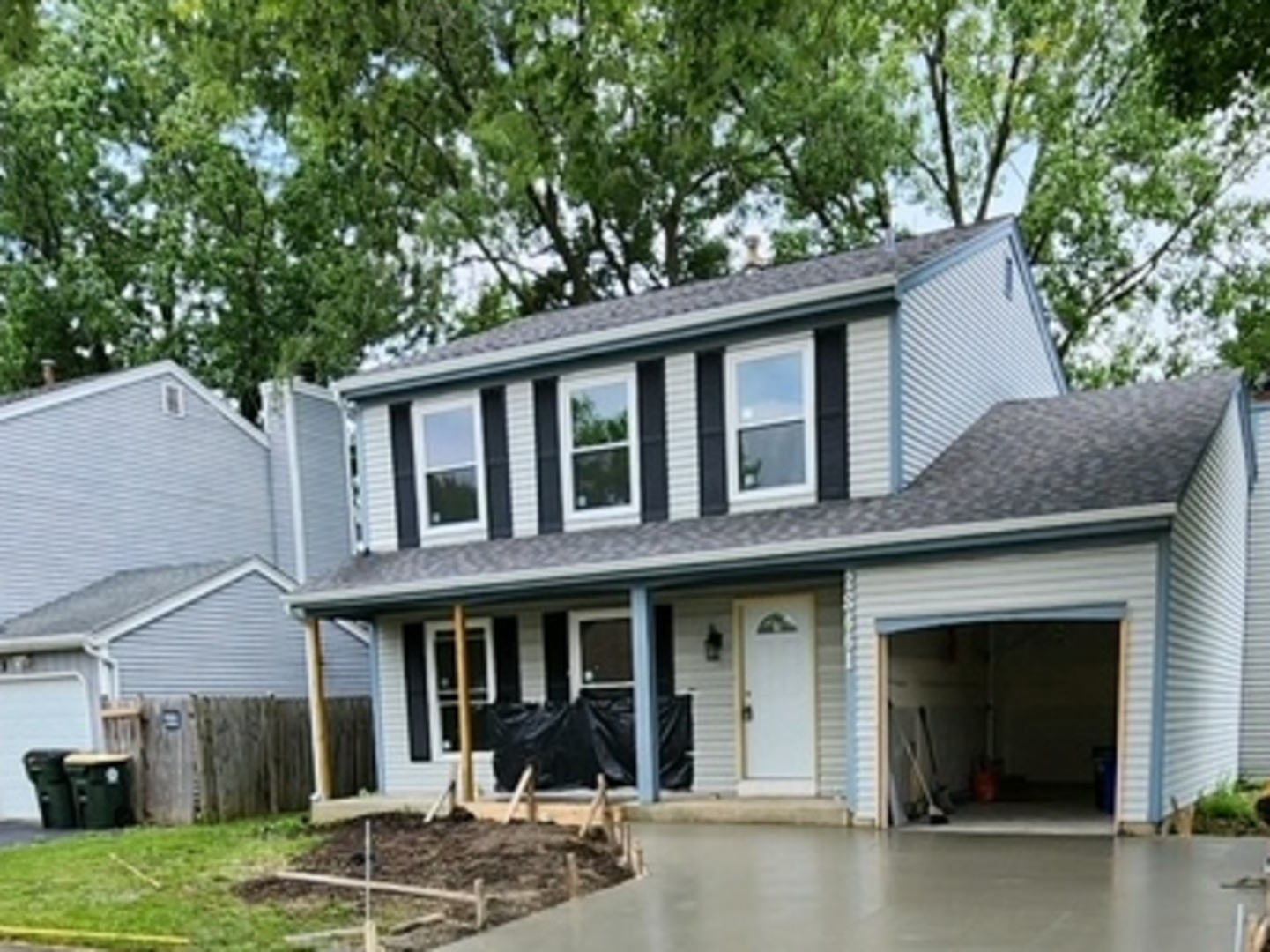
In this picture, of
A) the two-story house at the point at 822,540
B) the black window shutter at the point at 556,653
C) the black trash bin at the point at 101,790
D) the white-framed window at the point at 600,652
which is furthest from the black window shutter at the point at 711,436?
the black trash bin at the point at 101,790

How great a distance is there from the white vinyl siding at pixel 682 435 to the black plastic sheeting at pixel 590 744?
83.2 inches

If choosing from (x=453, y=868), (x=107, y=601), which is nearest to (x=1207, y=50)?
(x=453, y=868)

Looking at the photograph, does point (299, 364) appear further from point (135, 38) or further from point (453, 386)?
point (453, 386)

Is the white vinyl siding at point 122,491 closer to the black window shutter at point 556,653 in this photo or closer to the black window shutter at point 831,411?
the black window shutter at point 556,653

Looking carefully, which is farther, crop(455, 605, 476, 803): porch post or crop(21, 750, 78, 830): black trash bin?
crop(21, 750, 78, 830): black trash bin

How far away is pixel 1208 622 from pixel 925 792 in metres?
3.37

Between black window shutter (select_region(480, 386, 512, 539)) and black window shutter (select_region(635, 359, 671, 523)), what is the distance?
1.77 meters

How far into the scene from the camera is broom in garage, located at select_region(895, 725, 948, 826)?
10.00 m

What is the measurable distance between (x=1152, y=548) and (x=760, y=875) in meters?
4.07

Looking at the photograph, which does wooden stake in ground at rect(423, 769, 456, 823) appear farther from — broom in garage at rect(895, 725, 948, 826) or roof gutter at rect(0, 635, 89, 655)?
roof gutter at rect(0, 635, 89, 655)

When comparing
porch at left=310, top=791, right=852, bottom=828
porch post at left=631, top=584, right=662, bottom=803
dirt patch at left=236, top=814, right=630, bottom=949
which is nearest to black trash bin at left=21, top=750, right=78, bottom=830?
porch at left=310, top=791, right=852, bottom=828

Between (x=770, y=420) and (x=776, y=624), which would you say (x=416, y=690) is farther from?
(x=770, y=420)

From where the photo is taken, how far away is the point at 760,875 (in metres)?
7.81

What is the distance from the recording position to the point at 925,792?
10430 millimetres
